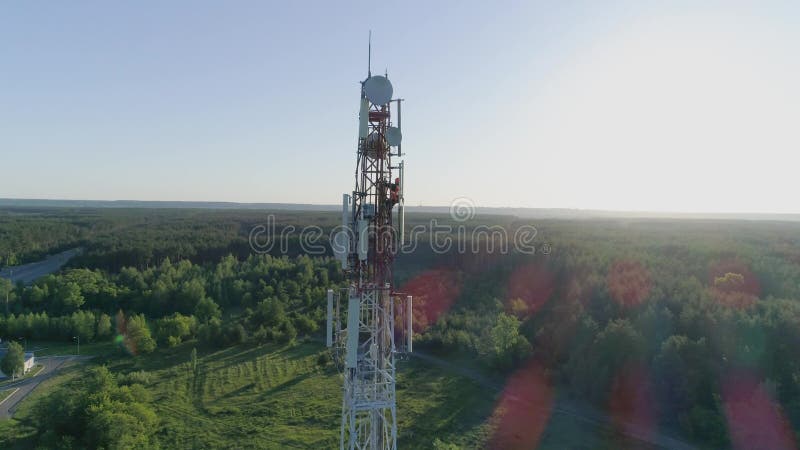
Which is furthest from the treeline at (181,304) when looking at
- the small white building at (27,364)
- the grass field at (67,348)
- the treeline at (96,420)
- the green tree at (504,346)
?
the green tree at (504,346)

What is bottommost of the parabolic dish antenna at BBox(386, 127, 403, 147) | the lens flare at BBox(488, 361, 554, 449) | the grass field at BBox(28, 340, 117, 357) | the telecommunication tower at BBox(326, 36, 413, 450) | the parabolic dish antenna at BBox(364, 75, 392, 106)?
the grass field at BBox(28, 340, 117, 357)

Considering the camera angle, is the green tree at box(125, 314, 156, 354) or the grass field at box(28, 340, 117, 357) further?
the grass field at box(28, 340, 117, 357)

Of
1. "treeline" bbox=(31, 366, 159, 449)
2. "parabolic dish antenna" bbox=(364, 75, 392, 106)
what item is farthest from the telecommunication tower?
"treeline" bbox=(31, 366, 159, 449)

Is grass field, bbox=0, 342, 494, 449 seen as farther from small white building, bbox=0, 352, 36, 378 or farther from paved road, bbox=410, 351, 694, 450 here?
small white building, bbox=0, 352, 36, 378

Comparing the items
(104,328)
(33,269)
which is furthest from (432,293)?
(33,269)

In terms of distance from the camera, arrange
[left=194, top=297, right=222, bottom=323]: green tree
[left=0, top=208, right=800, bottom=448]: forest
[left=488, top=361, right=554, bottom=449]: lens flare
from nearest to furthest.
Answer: [left=488, top=361, right=554, bottom=449]: lens flare < [left=0, top=208, right=800, bottom=448]: forest < [left=194, top=297, right=222, bottom=323]: green tree

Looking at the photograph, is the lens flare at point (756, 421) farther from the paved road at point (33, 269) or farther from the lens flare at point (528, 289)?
the paved road at point (33, 269)

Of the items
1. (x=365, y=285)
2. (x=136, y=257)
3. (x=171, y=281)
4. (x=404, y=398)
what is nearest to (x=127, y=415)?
(x=404, y=398)

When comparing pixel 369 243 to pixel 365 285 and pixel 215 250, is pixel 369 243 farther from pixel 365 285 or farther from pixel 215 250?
pixel 215 250
